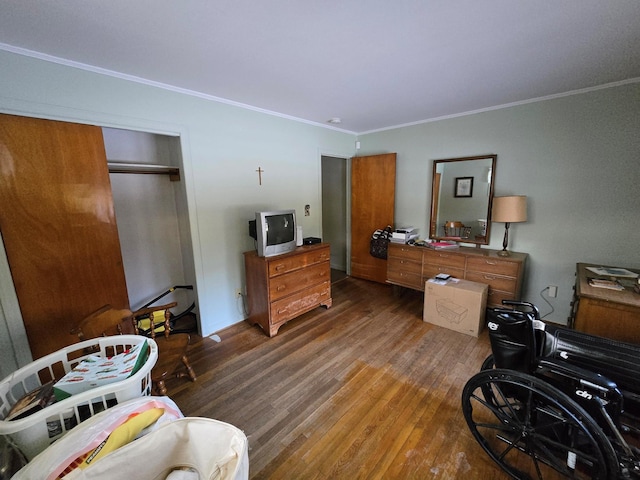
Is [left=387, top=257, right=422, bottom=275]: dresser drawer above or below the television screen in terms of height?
below

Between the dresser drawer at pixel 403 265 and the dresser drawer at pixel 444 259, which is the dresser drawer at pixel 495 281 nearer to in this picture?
the dresser drawer at pixel 444 259

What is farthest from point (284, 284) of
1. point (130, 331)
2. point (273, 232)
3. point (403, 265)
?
point (403, 265)

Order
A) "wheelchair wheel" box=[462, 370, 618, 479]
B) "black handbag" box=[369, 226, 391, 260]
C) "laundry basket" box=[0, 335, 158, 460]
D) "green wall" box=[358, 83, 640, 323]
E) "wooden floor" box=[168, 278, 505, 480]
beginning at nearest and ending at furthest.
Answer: "laundry basket" box=[0, 335, 158, 460] < "wheelchair wheel" box=[462, 370, 618, 479] < "wooden floor" box=[168, 278, 505, 480] < "green wall" box=[358, 83, 640, 323] < "black handbag" box=[369, 226, 391, 260]

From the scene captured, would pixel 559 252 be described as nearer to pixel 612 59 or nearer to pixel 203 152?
pixel 612 59

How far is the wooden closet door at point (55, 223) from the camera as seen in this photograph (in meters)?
1.69

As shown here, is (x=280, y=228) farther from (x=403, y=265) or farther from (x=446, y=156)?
(x=446, y=156)

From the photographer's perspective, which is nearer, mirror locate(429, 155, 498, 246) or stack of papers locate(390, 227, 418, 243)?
mirror locate(429, 155, 498, 246)

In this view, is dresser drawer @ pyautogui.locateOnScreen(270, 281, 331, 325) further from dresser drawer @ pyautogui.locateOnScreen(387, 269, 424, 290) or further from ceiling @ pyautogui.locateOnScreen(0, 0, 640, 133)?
ceiling @ pyautogui.locateOnScreen(0, 0, 640, 133)

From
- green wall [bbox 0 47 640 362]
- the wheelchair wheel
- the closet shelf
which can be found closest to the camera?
the wheelchair wheel

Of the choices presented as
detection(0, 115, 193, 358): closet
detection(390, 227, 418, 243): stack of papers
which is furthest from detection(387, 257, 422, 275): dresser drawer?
detection(0, 115, 193, 358): closet

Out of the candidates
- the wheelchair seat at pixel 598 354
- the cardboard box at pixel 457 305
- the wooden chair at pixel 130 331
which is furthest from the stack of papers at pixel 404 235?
the wooden chair at pixel 130 331

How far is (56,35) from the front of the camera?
58.9 inches

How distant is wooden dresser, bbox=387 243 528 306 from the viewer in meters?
2.64

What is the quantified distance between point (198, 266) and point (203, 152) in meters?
1.15
